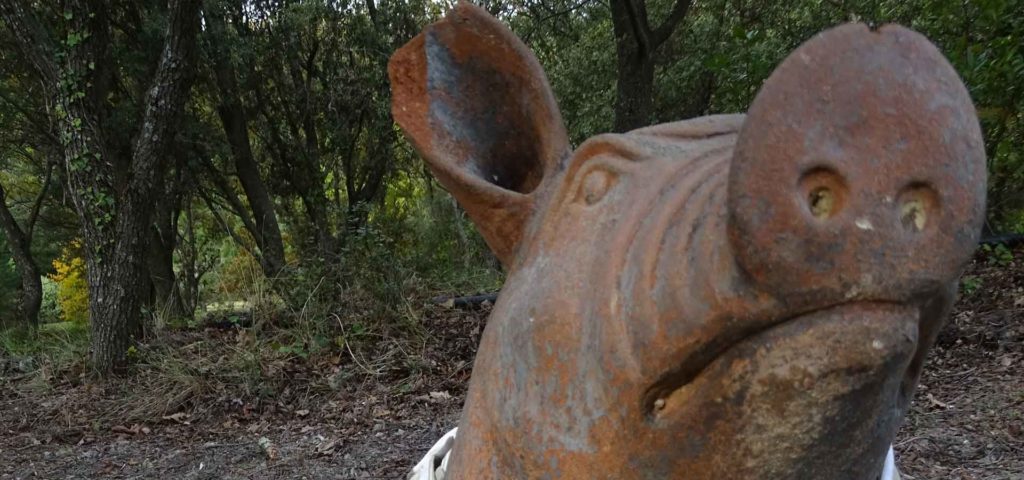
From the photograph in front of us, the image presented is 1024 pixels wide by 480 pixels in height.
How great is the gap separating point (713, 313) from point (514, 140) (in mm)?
807

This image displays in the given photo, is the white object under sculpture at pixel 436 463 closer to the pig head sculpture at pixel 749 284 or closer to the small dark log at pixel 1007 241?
the pig head sculpture at pixel 749 284

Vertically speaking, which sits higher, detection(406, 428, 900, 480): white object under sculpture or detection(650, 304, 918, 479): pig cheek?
detection(650, 304, 918, 479): pig cheek

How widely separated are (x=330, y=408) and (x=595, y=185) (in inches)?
204

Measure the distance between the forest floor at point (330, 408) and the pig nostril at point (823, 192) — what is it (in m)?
3.72

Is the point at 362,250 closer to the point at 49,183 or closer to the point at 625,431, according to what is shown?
the point at 625,431

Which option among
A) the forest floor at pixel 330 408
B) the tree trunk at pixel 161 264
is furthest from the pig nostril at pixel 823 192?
the tree trunk at pixel 161 264

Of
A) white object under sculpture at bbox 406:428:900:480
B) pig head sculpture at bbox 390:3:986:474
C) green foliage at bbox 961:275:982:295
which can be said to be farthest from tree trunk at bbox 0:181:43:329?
pig head sculpture at bbox 390:3:986:474

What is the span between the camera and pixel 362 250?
7652 millimetres

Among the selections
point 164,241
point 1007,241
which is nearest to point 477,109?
point 1007,241

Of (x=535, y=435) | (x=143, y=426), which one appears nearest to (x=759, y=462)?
(x=535, y=435)

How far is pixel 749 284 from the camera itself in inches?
35.9

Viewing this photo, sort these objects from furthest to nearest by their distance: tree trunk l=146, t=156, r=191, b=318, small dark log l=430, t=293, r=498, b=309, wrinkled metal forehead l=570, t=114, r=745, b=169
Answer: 1. tree trunk l=146, t=156, r=191, b=318
2. small dark log l=430, t=293, r=498, b=309
3. wrinkled metal forehead l=570, t=114, r=745, b=169

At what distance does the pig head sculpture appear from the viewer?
33.9 inches

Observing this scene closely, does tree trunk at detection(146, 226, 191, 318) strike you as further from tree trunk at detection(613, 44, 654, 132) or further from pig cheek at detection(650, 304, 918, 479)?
pig cheek at detection(650, 304, 918, 479)
